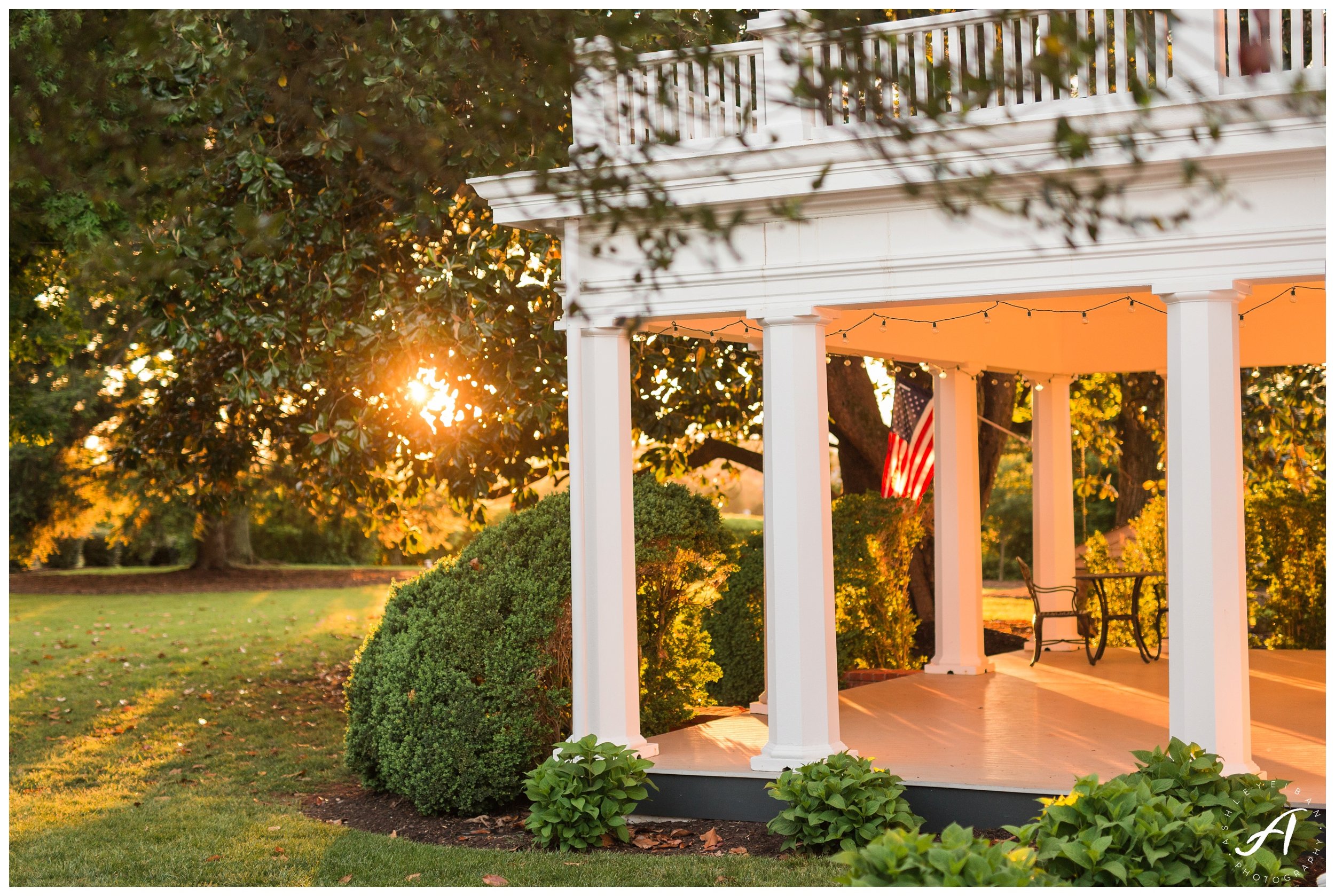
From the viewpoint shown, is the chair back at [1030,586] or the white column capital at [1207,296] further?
the chair back at [1030,586]

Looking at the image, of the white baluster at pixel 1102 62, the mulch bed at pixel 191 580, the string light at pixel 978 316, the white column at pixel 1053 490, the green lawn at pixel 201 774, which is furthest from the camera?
the mulch bed at pixel 191 580

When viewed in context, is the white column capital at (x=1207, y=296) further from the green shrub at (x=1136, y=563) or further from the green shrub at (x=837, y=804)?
the green shrub at (x=1136, y=563)

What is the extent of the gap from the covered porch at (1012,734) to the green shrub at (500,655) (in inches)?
33.9

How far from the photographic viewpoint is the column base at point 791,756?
26.3 ft

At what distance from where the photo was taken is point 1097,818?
20.0 ft

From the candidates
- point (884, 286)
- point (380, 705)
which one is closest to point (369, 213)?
point (380, 705)

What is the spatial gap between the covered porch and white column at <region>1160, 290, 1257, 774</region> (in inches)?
25.8

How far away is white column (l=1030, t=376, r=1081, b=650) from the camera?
13.1 m

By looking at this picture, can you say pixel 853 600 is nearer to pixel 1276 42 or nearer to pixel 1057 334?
pixel 1057 334

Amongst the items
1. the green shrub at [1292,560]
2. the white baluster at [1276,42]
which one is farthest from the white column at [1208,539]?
the green shrub at [1292,560]

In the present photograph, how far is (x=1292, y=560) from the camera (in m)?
14.6

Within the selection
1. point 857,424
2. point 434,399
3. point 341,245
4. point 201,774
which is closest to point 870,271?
point 434,399

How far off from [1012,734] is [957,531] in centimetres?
310

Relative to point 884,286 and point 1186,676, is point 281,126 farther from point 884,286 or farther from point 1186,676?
point 1186,676
